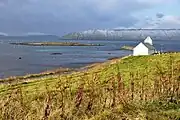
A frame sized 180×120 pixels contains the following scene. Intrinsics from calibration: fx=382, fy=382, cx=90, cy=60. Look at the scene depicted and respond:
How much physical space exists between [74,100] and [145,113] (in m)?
1.95

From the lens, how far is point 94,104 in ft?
31.0

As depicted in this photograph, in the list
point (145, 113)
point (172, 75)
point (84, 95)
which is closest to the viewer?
point (145, 113)

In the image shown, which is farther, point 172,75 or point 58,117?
point 172,75

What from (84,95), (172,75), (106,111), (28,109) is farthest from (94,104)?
(172,75)

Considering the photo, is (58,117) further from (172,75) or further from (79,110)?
(172,75)

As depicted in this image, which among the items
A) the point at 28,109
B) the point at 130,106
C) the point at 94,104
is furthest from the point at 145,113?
the point at 28,109

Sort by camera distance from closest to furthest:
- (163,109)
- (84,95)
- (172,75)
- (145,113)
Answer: (145,113), (163,109), (84,95), (172,75)

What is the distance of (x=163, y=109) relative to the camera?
891cm

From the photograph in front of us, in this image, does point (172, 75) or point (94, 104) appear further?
point (172, 75)

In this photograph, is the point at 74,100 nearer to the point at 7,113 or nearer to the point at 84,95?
the point at 84,95

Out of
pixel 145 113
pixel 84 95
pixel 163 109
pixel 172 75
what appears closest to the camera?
pixel 145 113

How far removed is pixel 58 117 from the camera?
27.9 feet

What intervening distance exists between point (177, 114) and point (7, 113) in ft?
12.4

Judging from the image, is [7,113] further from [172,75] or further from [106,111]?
[172,75]
